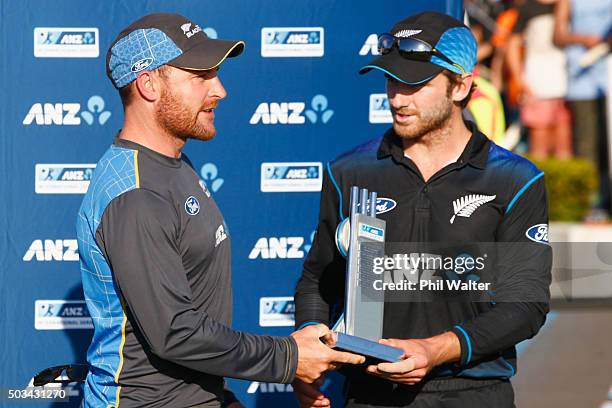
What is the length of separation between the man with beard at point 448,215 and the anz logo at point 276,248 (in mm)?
1067

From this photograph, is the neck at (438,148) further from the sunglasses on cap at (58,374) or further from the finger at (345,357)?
the sunglasses on cap at (58,374)

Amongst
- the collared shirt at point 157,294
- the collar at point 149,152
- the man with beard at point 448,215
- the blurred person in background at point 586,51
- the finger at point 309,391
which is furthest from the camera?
the blurred person in background at point 586,51

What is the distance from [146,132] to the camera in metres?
2.96

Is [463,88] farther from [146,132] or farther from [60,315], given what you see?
[60,315]

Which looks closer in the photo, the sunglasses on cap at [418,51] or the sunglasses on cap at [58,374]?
the sunglasses on cap at [418,51]

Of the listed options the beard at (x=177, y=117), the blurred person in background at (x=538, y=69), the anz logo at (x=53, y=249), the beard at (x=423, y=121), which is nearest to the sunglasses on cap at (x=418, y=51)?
the beard at (x=423, y=121)

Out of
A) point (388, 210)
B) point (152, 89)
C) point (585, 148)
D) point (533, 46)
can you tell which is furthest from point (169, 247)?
point (585, 148)

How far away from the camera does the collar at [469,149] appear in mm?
3109

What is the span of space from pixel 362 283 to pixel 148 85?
2.92 feet

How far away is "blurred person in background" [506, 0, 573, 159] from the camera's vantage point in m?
11.8

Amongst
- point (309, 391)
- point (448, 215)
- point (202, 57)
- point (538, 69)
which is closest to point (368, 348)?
point (309, 391)

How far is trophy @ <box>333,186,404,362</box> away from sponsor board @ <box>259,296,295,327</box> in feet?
4.48

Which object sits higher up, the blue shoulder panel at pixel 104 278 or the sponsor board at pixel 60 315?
the blue shoulder panel at pixel 104 278

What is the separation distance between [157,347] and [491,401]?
3.55ft
